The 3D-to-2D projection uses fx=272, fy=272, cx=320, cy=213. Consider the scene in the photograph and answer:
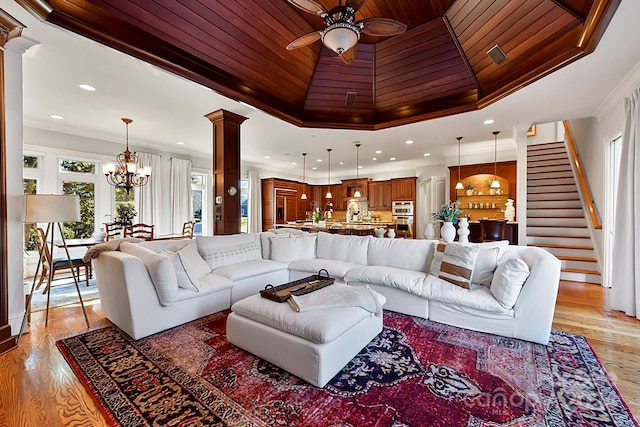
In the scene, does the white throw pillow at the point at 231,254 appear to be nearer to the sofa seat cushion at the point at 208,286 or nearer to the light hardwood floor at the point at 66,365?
the sofa seat cushion at the point at 208,286

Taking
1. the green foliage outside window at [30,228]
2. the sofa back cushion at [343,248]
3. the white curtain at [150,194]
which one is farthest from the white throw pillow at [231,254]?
the green foliage outside window at [30,228]

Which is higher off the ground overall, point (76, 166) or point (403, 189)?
point (76, 166)

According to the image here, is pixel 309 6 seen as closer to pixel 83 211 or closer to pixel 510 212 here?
pixel 83 211

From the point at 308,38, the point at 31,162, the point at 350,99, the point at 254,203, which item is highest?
the point at 350,99

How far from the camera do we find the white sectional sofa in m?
2.50

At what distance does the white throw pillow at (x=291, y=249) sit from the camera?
13.8ft

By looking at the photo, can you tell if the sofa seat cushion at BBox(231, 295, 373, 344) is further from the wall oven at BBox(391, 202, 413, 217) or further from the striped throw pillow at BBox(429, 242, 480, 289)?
the wall oven at BBox(391, 202, 413, 217)

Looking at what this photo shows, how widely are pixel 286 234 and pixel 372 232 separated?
360 cm

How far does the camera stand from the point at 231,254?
380 cm

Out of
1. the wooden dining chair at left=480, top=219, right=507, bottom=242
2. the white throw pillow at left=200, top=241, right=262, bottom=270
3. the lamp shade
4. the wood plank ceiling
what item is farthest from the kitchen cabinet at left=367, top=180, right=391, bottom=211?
the lamp shade

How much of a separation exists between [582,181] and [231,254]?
6.85 m

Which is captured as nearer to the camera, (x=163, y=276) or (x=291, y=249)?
(x=163, y=276)

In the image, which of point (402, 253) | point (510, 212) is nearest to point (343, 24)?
point (402, 253)

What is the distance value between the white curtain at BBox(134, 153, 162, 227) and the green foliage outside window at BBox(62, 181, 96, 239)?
0.78 metres
